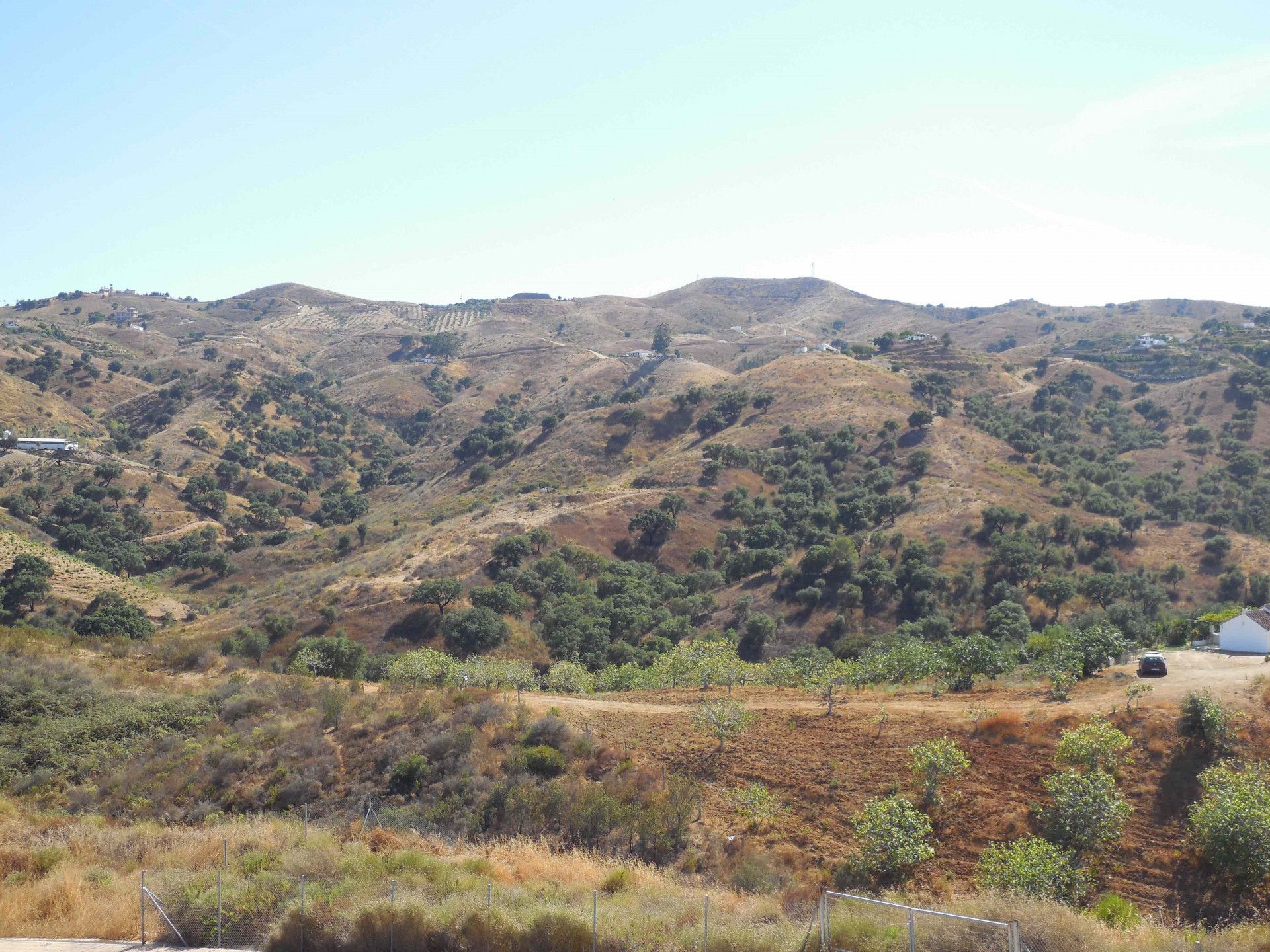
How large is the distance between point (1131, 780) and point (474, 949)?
52.0 feet

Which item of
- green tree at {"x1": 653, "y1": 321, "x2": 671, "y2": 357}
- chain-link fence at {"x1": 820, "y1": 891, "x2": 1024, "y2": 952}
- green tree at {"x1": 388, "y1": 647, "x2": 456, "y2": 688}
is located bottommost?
green tree at {"x1": 388, "y1": 647, "x2": 456, "y2": 688}

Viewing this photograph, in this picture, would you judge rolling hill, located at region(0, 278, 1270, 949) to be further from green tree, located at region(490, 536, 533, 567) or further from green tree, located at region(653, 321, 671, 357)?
green tree, located at region(653, 321, 671, 357)

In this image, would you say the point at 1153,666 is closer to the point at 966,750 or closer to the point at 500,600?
the point at 966,750

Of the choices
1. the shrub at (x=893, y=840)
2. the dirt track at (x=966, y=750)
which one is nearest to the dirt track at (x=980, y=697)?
the dirt track at (x=966, y=750)

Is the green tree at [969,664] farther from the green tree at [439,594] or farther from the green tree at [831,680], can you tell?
the green tree at [439,594]

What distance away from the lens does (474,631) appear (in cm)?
4781

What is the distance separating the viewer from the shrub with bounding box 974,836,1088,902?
15250mm

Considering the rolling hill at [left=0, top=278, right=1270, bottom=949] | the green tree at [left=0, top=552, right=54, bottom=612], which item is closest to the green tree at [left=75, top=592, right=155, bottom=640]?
the rolling hill at [left=0, top=278, right=1270, bottom=949]

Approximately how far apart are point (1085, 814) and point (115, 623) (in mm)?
51366

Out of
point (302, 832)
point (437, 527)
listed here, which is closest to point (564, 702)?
point (302, 832)

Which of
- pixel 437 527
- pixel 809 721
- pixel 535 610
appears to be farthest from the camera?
pixel 437 527

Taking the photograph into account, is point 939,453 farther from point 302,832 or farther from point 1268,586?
point 302,832

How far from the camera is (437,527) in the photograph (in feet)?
240

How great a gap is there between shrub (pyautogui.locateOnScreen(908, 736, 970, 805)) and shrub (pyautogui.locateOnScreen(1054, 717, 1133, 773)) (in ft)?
7.44
